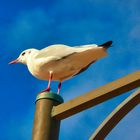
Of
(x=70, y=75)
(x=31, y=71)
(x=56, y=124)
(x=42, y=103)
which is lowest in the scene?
(x=56, y=124)

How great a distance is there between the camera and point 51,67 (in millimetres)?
3098

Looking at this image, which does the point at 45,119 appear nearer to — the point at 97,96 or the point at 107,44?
the point at 97,96

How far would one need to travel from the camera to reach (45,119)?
87.3 inches

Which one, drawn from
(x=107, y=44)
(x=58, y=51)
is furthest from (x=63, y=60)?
(x=107, y=44)

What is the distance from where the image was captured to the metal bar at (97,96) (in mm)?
2088

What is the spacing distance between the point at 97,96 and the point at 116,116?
0.24 meters

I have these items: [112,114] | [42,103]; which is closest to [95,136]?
[112,114]

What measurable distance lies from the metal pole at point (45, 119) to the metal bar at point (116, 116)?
27 centimetres

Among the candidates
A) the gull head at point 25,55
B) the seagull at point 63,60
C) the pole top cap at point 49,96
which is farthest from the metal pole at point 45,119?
the gull head at point 25,55

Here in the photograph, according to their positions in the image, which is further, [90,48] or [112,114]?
[90,48]

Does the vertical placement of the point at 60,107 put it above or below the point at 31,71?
below

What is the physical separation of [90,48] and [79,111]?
4.08ft

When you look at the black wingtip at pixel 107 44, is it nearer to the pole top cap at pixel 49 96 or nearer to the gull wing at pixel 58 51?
the gull wing at pixel 58 51

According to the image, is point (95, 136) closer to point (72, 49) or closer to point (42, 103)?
point (42, 103)
